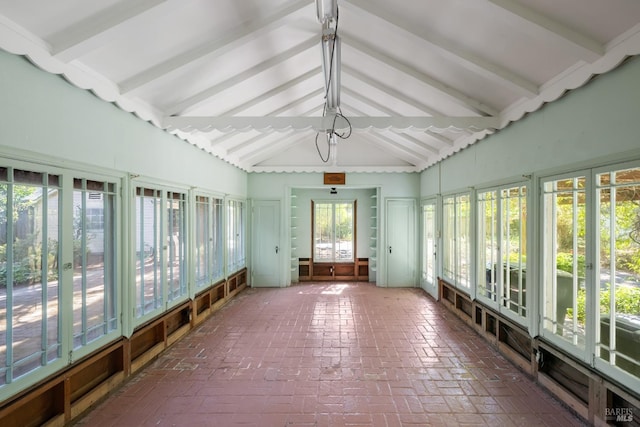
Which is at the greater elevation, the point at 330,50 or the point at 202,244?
the point at 330,50

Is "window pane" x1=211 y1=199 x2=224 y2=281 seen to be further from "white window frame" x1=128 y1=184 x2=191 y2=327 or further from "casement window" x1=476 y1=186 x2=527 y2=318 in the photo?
"casement window" x1=476 y1=186 x2=527 y2=318

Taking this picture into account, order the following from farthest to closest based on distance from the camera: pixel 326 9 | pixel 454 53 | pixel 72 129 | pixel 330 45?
pixel 454 53 < pixel 330 45 < pixel 72 129 < pixel 326 9

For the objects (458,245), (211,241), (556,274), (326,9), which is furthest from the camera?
(211,241)

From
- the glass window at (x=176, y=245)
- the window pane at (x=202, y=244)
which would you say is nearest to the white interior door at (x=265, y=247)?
the window pane at (x=202, y=244)

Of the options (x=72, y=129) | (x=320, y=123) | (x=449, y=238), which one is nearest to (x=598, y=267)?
(x=320, y=123)

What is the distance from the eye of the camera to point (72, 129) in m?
2.91

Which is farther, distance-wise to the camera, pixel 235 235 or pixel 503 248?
pixel 235 235

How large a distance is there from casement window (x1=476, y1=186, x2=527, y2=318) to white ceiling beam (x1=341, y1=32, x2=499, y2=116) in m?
1.12

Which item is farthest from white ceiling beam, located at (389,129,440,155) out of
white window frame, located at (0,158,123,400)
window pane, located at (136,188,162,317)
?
white window frame, located at (0,158,123,400)

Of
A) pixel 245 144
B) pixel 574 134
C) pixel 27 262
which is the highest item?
pixel 245 144

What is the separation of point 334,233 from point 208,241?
Result: 13.2 feet

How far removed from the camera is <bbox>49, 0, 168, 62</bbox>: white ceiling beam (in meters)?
2.54

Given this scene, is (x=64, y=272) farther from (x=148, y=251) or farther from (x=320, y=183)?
(x=320, y=183)

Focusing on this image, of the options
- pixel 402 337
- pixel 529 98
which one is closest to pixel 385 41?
pixel 529 98
